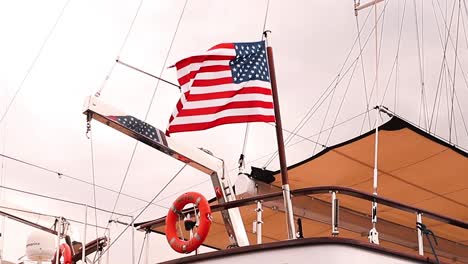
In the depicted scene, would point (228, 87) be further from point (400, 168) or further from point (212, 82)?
point (400, 168)

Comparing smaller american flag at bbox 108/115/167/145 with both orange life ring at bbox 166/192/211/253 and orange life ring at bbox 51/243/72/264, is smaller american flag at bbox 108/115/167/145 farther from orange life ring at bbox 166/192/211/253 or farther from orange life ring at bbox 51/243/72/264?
orange life ring at bbox 51/243/72/264

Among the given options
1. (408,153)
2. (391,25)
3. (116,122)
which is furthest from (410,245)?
(391,25)

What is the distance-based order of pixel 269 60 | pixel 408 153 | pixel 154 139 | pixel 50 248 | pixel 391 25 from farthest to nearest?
pixel 391 25
pixel 50 248
pixel 408 153
pixel 154 139
pixel 269 60

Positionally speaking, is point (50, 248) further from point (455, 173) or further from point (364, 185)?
point (455, 173)

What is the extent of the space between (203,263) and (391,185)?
498 centimetres

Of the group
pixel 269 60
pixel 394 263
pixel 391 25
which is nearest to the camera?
pixel 394 263

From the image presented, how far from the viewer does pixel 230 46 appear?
8.54m

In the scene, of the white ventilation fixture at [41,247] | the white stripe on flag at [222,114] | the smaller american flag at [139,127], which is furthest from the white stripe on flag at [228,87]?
the white ventilation fixture at [41,247]

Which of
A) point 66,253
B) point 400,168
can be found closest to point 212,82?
point 66,253

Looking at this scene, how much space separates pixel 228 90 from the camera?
8.41 m

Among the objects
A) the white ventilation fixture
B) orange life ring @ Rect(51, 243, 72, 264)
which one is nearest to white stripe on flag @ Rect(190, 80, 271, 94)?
orange life ring @ Rect(51, 243, 72, 264)

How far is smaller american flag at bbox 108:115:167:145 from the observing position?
28.8 ft

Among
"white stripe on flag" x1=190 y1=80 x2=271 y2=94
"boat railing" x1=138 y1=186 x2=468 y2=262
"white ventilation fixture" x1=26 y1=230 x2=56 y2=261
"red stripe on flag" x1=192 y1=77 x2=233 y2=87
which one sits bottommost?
"white ventilation fixture" x1=26 y1=230 x2=56 y2=261

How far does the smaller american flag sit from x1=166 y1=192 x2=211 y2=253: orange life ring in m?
1.16
